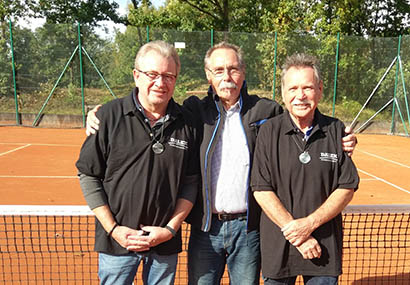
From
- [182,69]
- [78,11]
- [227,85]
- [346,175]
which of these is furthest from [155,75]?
[78,11]

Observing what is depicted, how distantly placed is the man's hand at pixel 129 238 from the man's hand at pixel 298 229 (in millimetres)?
810

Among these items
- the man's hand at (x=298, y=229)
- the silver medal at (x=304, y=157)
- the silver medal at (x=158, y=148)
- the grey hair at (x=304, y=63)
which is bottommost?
the man's hand at (x=298, y=229)

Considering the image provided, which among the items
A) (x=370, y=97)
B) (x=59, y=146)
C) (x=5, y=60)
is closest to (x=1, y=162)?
(x=59, y=146)

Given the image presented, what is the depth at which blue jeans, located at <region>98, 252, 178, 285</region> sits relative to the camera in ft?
6.91

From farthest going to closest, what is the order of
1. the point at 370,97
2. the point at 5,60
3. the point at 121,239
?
the point at 370,97 < the point at 5,60 < the point at 121,239

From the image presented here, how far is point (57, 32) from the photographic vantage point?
14.0 m

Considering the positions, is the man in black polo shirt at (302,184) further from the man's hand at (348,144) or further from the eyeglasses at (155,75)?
the eyeglasses at (155,75)

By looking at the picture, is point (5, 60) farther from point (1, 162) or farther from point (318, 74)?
point (318, 74)

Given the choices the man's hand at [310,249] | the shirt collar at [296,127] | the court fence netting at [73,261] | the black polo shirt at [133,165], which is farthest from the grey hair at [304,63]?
the court fence netting at [73,261]

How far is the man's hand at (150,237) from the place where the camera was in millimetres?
2055

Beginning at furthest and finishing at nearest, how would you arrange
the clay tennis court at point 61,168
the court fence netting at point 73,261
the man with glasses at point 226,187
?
the clay tennis court at point 61,168, the court fence netting at point 73,261, the man with glasses at point 226,187

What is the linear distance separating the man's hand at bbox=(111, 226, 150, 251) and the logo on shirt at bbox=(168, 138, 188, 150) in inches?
21.5

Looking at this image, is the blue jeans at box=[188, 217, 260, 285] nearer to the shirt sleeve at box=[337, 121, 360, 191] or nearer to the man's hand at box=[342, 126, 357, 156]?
the shirt sleeve at box=[337, 121, 360, 191]

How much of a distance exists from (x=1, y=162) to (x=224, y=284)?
7.08 meters
